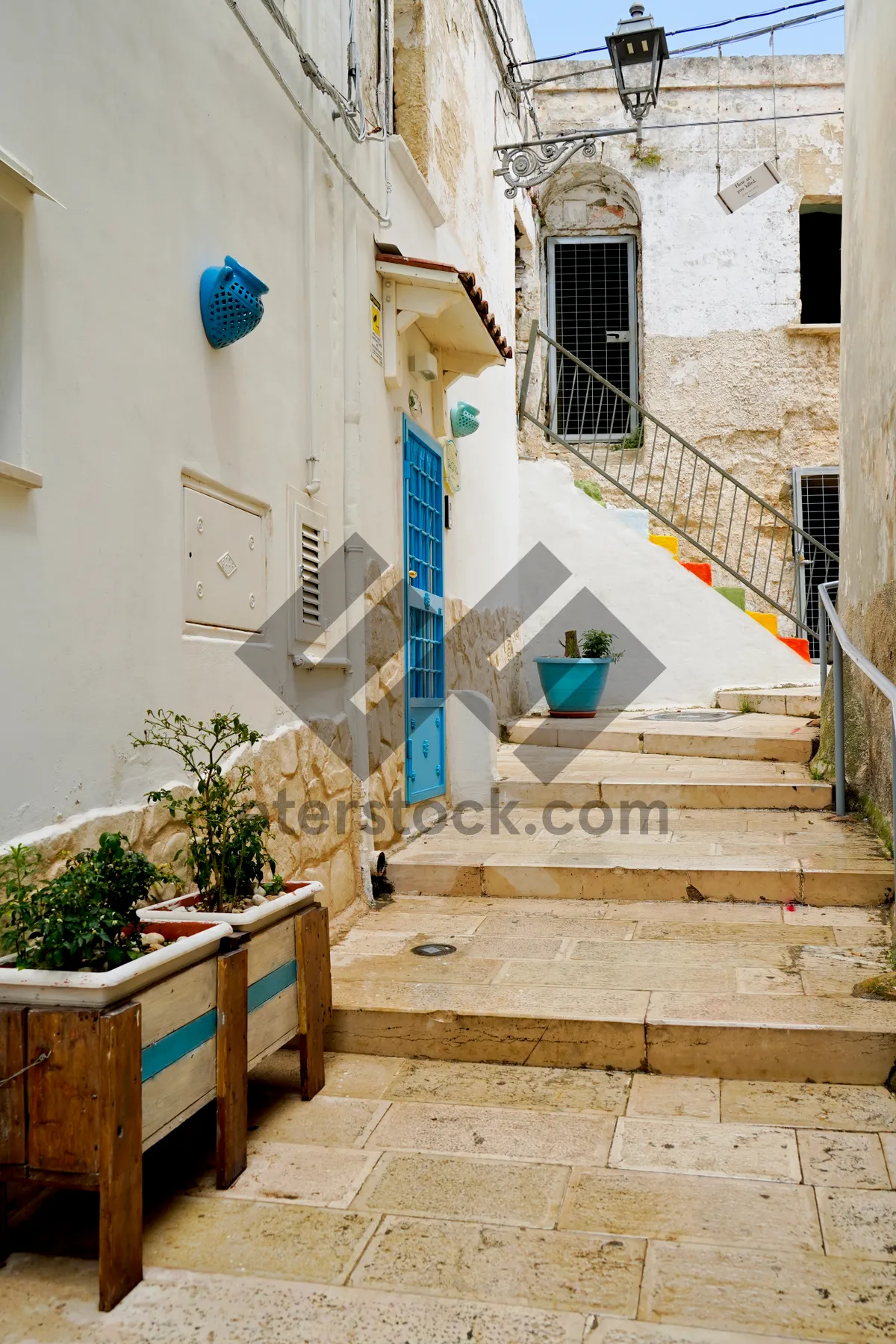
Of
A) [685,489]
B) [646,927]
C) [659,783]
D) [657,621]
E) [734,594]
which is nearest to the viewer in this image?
[646,927]

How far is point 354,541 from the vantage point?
4.65 meters

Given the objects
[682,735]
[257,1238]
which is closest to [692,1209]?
[257,1238]

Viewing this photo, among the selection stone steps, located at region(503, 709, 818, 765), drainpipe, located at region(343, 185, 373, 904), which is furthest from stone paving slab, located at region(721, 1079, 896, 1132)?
stone steps, located at region(503, 709, 818, 765)

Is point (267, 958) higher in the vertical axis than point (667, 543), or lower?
lower

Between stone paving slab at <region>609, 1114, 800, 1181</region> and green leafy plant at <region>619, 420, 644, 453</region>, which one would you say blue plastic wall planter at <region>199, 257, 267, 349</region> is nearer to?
stone paving slab at <region>609, 1114, 800, 1181</region>

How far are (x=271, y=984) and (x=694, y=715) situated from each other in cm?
578

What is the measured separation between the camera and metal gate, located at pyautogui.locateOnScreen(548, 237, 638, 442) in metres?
11.0

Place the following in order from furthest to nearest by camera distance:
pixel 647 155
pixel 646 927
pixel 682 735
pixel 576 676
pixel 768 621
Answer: pixel 647 155
pixel 768 621
pixel 576 676
pixel 682 735
pixel 646 927

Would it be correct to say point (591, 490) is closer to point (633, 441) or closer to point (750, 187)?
point (633, 441)

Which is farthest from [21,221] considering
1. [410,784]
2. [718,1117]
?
[410,784]

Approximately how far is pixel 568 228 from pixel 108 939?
35.1 ft

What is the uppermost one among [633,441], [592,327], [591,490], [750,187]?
[750,187]

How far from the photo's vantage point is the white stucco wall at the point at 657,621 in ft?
28.6

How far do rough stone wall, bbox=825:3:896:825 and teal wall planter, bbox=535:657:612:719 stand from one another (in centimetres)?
205
